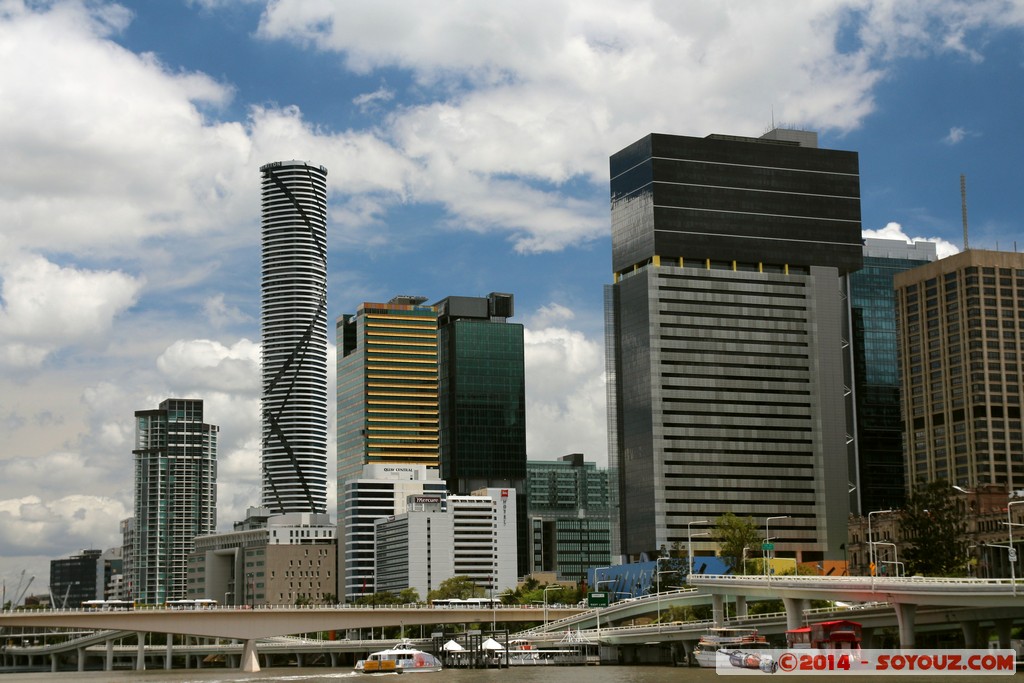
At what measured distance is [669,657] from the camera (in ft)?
619

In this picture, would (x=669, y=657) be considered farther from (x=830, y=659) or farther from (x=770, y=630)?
(x=830, y=659)

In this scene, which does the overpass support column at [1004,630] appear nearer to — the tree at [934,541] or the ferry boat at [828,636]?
the ferry boat at [828,636]

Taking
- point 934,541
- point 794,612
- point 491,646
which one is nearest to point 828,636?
point 794,612

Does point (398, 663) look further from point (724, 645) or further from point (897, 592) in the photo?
point (897, 592)

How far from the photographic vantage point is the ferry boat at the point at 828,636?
5271 inches

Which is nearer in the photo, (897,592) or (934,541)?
(897,592)

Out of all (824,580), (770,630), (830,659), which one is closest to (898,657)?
(830,659)

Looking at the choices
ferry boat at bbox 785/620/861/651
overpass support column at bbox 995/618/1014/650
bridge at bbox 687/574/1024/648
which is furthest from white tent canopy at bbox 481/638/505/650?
overpass support column at bbox 995/618/1014/650

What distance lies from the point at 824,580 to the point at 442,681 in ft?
138

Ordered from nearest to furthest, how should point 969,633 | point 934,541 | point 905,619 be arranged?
point 905,619 < point 969,633 < point 934,541

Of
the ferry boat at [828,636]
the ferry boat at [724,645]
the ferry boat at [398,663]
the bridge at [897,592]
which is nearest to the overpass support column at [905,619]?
the bridge at [897,592]

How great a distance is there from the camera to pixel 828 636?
447ft

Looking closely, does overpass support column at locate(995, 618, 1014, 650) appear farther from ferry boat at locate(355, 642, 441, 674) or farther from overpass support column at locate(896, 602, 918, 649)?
ferry boat at locate(355, 642, 441, 674)

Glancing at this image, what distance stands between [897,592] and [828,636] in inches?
310
